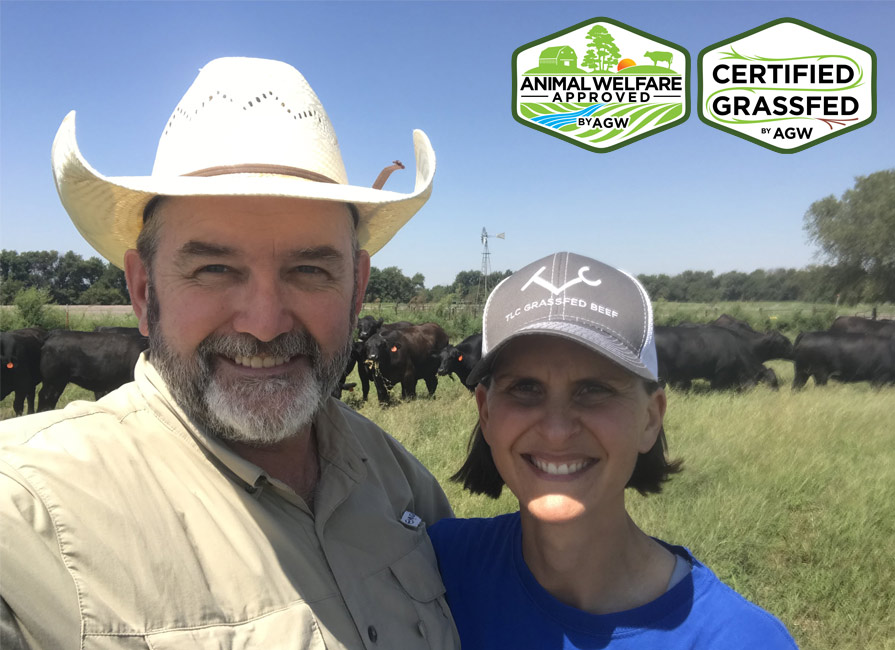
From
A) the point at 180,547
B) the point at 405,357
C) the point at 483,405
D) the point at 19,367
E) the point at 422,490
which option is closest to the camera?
the point at 180,547

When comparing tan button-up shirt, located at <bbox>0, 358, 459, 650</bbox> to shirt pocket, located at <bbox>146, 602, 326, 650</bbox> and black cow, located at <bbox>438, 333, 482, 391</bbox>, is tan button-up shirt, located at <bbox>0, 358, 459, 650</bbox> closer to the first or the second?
shirt pocket, located at <bbox>146, 602, 326, 650</bbox>

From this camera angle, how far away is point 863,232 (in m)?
35.3

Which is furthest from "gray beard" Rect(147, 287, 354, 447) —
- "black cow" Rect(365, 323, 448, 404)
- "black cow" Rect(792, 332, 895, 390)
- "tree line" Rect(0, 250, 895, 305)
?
"tree line" Rect(0, 250, 895, 305)

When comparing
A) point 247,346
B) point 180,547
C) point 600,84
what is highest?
point 600,84

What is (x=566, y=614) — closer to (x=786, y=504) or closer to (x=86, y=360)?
(x=786, y=504)

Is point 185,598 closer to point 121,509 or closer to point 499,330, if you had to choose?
point 121,509

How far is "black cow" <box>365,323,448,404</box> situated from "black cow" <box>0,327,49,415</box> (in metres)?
6.61

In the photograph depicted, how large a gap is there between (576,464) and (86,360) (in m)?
13.1

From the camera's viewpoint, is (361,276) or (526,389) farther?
(361,276)

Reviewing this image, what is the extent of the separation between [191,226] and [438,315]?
111ft

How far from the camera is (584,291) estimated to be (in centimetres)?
159

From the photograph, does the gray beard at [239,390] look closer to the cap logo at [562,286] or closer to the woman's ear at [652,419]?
the cap logo at [562,286]

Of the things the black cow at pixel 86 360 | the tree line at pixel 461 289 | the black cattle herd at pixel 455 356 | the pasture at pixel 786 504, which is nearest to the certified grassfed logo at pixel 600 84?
the pasture at pixel 786 504

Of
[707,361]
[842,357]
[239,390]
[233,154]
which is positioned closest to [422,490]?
[239,390]
